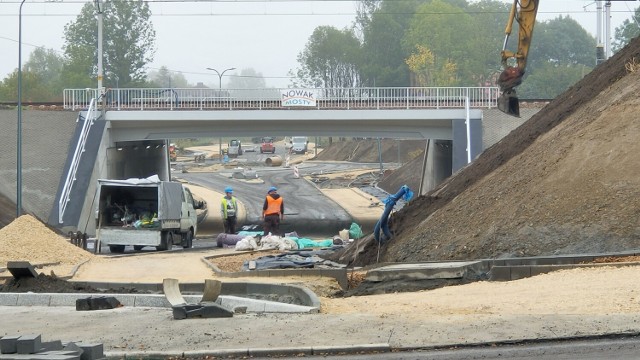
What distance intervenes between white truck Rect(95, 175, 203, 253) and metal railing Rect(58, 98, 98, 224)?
967 cm

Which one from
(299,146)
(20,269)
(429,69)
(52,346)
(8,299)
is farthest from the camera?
(299,146)

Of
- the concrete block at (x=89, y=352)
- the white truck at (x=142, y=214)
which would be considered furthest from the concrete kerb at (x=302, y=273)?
the white truck at (x=142, y=214)

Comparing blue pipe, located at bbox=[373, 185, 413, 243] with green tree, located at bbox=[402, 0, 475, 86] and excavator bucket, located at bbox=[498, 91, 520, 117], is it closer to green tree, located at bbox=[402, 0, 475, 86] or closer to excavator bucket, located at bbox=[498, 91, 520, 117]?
excavator bucket, located at bbox=[498, 91, 520, 117]

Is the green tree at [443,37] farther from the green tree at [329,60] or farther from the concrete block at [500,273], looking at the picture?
the concrete block at [500,273]

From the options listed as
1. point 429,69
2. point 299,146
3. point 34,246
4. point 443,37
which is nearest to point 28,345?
point 34,246

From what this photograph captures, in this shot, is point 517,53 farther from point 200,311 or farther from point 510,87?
point 200,311

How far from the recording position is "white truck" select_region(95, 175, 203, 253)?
33.8 m

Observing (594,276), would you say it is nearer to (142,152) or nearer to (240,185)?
(142,152)

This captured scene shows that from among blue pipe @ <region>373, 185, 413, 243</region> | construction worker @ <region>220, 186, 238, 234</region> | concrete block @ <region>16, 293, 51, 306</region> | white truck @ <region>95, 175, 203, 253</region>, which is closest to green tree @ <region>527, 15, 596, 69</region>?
construction worker @ <region>220, 186, 238, 234</region>

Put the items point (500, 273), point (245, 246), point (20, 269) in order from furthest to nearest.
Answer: point (245, 246) < point (20, 269) < point (500, 273)

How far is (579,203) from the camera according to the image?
20.2 meters

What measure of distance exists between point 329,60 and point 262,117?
100612mm

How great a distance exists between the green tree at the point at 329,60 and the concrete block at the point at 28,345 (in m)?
136

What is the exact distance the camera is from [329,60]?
15050 centimetres
